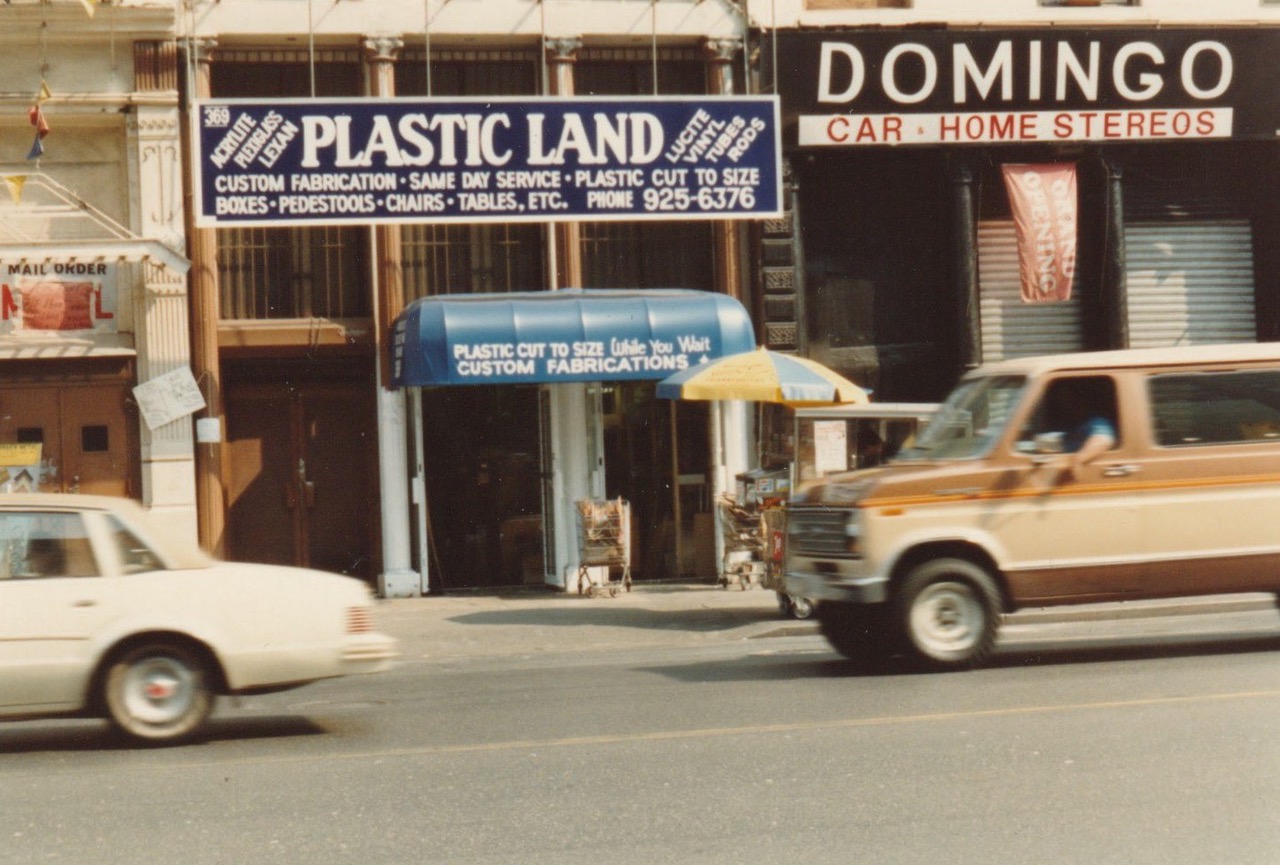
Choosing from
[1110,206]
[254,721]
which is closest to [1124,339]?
[1110,206]

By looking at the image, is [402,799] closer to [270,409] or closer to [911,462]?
[911,462]

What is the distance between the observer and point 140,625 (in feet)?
30.1

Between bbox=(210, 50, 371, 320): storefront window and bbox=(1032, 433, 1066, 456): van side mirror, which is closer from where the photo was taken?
bbox=(1032, 433, 1066, 456): van side mirror

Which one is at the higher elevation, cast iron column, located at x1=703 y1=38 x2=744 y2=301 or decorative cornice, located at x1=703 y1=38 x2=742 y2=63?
decorative cornice, located at x1=703 y1=38 x2=742 y2=63

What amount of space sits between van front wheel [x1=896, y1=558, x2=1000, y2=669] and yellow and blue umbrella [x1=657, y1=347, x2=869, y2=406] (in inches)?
205

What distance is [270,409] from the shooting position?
66.7 feet

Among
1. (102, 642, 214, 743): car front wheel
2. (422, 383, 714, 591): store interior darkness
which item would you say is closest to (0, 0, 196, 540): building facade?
(422, 383, 714, 591): store interior darkness

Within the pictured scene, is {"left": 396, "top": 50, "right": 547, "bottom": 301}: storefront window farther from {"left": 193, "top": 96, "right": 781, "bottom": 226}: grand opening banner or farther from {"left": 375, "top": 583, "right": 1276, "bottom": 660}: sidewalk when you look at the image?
{"left": 375, "top": 583, "right": 1276, "bottom": 660}: sidewalk

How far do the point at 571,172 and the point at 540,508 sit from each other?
13.7 feet

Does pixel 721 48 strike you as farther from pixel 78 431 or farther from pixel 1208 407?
pixel 1208 407

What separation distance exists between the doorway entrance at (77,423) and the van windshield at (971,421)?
10949 mm

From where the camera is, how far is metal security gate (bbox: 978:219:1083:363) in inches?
859

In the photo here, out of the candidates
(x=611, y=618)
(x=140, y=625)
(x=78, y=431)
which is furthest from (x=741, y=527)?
(x=140, y=625)

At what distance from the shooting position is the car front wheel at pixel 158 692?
9.21m
